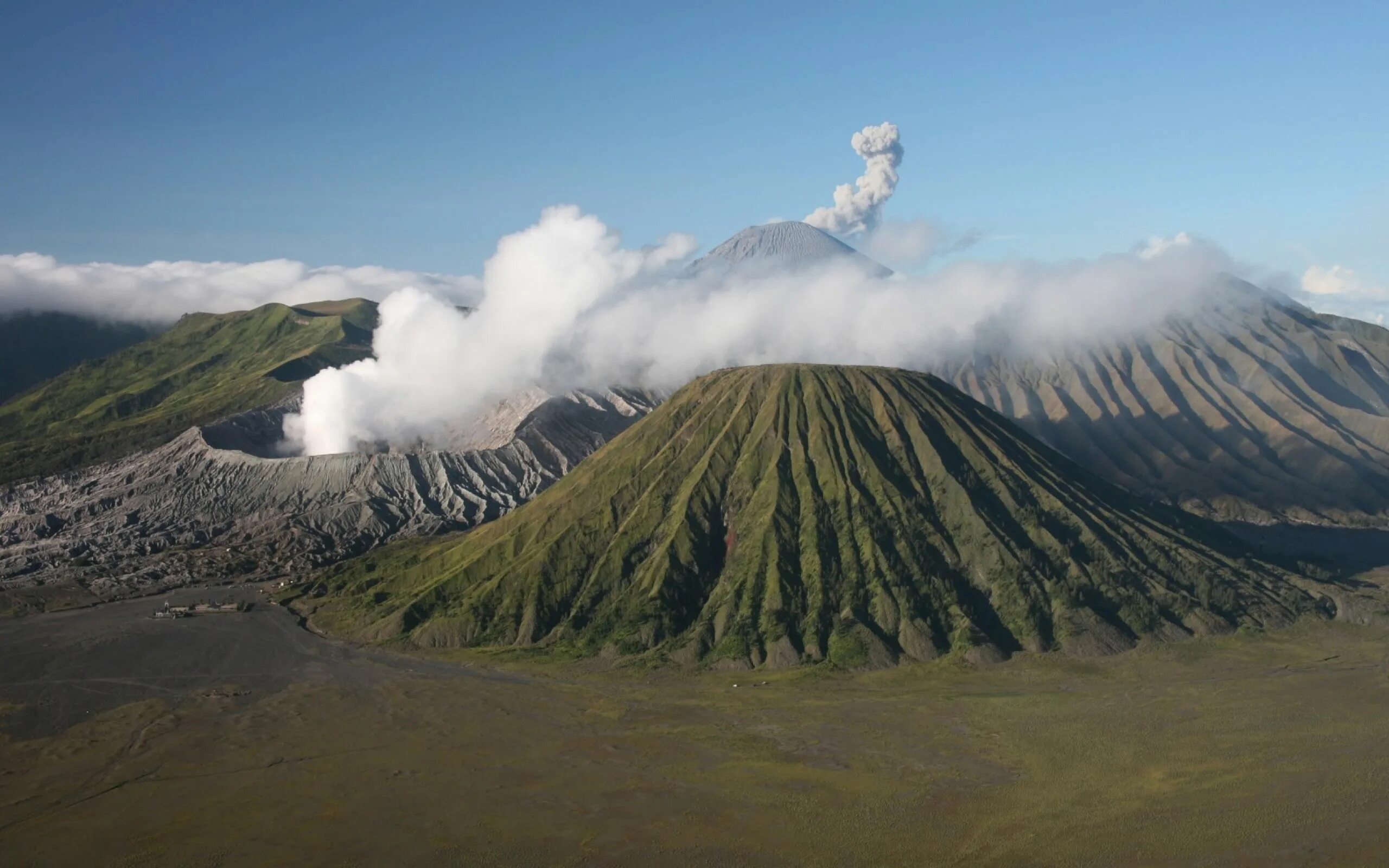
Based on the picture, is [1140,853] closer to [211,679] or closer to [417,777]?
[417,777]

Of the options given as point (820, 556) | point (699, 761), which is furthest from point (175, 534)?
point (699, 761)

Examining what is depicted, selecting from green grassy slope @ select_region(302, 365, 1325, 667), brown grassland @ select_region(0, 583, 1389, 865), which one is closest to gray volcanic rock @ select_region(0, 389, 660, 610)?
green grassy slope @ select_region(302, 365, 1325, 667)

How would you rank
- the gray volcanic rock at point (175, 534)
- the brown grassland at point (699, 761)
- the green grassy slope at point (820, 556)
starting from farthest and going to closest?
the gray volcanic rock at point (175, 534) < the green grassy slope at point (820, 556) < the brown grassland at point (699, 761)

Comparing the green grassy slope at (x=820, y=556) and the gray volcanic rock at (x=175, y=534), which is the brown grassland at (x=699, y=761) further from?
the gray volcanic rock at (x=175, y=534)

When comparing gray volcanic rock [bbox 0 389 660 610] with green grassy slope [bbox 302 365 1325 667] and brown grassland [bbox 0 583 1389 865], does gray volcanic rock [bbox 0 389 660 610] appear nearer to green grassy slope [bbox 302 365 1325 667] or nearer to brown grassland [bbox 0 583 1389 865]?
green grassy slope [bbox 302 365 1325 667]

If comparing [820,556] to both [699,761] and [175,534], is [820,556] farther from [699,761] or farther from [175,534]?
[175,534]

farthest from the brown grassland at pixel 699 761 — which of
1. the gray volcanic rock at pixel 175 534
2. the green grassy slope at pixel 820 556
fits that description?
the gray volcanic rock at pixel 175 534

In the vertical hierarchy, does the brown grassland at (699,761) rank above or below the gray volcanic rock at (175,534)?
below

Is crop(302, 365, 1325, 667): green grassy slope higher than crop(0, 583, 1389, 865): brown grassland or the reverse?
higher
